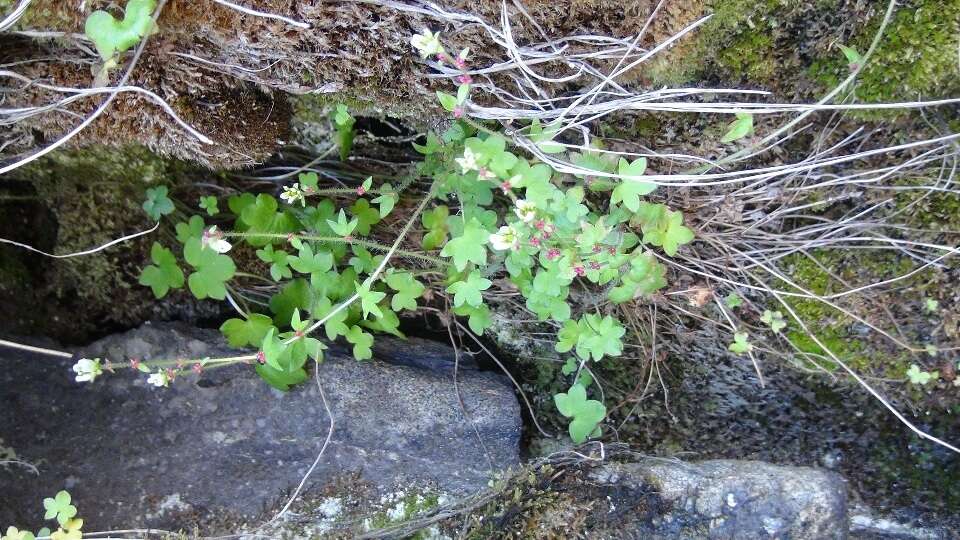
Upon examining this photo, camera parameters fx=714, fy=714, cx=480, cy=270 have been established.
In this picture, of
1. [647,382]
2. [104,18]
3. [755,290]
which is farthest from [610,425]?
[104,18]

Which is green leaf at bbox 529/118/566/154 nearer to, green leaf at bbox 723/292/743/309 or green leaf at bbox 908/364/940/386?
green leaf at bbox 723/292/743/309

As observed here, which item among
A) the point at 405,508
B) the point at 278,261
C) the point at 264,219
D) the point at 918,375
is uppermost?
the point at 264,219

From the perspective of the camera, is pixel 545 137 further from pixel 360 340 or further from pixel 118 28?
pixel 118 28

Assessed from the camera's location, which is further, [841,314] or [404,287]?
[841,314]

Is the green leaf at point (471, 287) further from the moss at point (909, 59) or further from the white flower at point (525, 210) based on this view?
the moss at point (909, 59)

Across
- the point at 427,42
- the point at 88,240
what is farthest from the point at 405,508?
the point at 88,240

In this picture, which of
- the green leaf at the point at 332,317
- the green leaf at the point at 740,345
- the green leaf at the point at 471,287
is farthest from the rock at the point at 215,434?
the green leaf at the point at 740,345

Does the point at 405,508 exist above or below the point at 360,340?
below

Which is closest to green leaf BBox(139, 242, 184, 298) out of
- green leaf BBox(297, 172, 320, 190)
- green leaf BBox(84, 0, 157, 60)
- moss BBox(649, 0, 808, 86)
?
green leaf BBox(297, 172, 320, 190)
